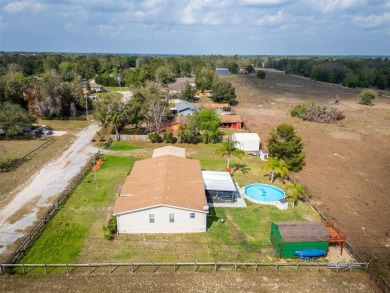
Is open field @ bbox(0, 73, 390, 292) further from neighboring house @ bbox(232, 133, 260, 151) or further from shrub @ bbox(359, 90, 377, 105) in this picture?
shrub @ bbox(359, 90, 377, 105)

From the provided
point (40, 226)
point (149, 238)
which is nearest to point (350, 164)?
point (149, 238)

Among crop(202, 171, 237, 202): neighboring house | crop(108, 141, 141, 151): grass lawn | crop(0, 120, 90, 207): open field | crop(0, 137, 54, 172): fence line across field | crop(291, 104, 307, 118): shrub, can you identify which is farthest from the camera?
crop(291, 104, 307, 118): shrub

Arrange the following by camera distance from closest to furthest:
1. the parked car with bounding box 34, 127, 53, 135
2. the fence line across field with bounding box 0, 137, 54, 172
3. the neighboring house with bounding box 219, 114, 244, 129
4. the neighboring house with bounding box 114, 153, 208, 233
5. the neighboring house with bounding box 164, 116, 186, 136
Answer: the neighboring house with bounding box 114, 153, 208, 233, the fence line across field with bounding box 0, 137, 54, 172, the parked car with bounding box 34, 127, 53, 135, the neighboring house with bounding box 164, 116, 186, 136, the neighboring house with bounding box 219, 114, 244, 129

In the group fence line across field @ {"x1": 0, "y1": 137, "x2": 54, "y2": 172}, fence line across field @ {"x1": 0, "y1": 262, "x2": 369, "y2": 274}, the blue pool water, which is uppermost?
→ fence line across field @ {"x1": 0, "y1": 137, "x2": 54, "y2": 172}

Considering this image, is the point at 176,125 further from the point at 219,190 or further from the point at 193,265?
the point at 193,265

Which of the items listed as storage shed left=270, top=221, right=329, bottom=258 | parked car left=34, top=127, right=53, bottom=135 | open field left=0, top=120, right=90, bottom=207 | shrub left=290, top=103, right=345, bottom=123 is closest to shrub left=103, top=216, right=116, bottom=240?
open field left=0, top=120, right=90, bottom=207

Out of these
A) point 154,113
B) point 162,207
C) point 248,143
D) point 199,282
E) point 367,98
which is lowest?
point 199,282

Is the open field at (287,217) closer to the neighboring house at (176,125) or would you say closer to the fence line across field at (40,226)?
the fence line across field at (40,226)

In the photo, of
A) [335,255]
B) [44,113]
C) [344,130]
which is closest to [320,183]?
[335,255]
